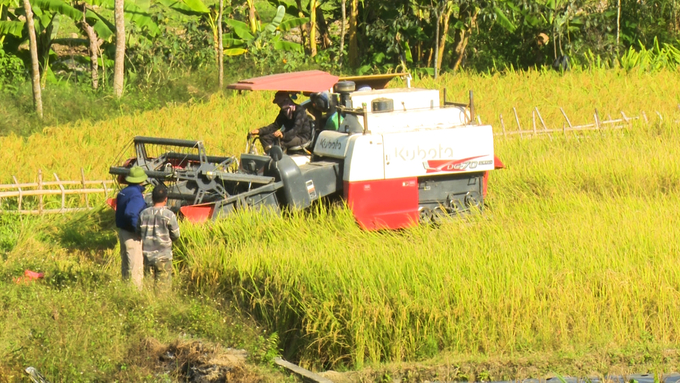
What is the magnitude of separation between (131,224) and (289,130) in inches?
97.6

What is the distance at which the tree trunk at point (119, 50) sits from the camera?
16.0 metres

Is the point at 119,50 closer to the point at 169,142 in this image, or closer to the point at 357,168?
the point at 169,142

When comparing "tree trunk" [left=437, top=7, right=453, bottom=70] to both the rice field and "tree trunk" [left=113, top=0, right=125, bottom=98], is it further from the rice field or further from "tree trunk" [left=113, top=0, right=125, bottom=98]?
the rice field

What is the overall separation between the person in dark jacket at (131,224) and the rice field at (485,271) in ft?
1.34

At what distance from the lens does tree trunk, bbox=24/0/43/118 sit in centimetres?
1477

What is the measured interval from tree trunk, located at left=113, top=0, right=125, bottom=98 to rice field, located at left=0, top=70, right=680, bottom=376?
824 centimetres

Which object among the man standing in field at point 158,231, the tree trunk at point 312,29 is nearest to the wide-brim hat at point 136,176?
the man standing in field at point 158,231

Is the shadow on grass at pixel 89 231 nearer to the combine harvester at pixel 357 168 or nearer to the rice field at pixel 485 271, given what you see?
the combine harvester at pixel 357 168

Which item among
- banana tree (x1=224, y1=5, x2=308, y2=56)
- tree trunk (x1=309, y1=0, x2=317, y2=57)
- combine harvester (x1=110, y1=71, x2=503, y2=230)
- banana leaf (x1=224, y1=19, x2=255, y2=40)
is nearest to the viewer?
combine harvester (x1=110, y1=71, x2=503, y2=230)

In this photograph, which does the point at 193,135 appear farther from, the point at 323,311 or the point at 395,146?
the point at 323,311

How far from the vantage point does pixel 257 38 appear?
20.0 m

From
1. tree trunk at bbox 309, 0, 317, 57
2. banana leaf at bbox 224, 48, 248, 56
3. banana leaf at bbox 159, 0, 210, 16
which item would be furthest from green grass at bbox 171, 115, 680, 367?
tree trunk at bbox 309, 0, 317, 57

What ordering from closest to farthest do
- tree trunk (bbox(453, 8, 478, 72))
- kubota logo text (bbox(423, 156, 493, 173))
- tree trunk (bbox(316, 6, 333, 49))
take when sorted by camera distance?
kubota logo text (bbox(423, 156, 493, 173)), tree trunk (bbox(453, 8, 478, 72)), tree trunk (bbox(316, 6, 333, 49))

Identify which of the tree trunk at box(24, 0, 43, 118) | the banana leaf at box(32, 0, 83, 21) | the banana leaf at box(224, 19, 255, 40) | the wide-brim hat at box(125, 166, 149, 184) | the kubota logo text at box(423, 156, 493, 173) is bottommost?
the kubota logo text at box(423, 156, 493, 173)
